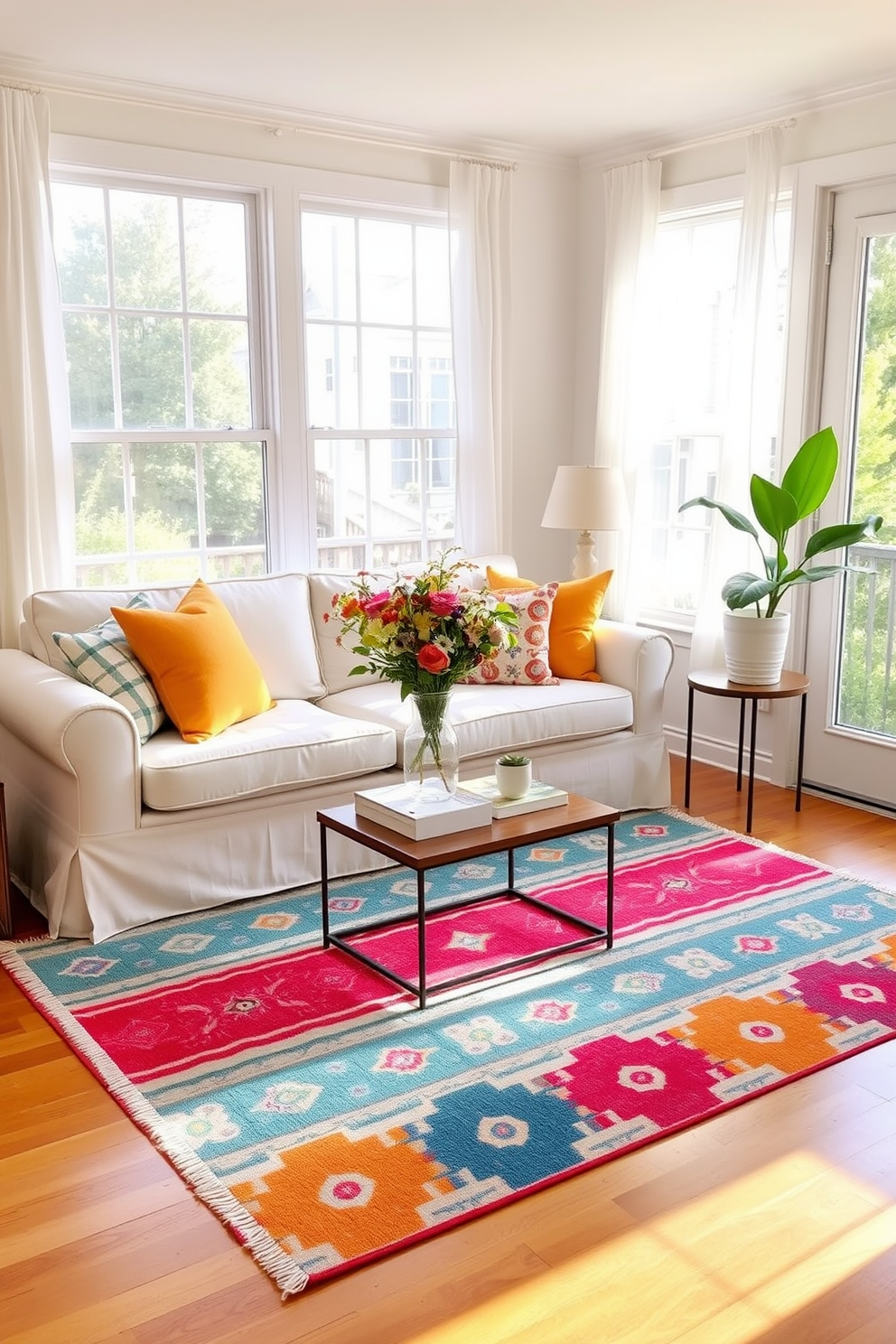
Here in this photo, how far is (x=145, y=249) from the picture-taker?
14.9 feet

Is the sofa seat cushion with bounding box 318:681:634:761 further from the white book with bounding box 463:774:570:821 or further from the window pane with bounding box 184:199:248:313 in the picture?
the window pane with bounding box 184:199:248:313

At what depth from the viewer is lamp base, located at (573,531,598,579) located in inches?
201

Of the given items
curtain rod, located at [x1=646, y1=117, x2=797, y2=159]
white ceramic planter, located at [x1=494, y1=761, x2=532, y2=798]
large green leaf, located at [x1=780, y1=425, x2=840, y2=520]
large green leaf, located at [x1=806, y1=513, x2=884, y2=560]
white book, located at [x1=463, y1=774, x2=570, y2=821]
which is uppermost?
curtain rod, located at [x1=646, y1=117, x2=797, y2=159]

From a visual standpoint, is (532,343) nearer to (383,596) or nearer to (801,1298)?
(383,596)

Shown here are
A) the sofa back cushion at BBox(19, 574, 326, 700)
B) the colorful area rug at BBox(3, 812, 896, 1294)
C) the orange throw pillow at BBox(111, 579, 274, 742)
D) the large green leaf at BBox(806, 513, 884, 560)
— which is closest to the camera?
the colorful area rug at BBox(3, 812, 896, 1294)

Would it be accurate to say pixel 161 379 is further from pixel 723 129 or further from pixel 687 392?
pixel 723 129

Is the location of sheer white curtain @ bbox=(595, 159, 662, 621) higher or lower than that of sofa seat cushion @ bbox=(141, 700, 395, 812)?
higher

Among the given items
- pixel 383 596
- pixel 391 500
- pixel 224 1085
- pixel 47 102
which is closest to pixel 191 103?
pixel 47 102

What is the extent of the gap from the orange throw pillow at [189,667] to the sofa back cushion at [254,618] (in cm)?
29

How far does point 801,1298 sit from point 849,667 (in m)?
3.04

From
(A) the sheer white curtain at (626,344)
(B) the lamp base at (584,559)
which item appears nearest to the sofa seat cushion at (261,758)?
(B) the lamp base at (584,559)

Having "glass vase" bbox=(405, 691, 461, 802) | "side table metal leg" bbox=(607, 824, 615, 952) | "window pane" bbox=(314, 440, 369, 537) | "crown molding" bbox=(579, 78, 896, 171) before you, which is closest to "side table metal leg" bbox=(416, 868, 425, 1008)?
"glass vase" bbox=(405, 691, 461, 802)

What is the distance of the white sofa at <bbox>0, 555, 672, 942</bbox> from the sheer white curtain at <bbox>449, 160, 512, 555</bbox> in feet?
3.20

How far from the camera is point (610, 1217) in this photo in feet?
7.48
